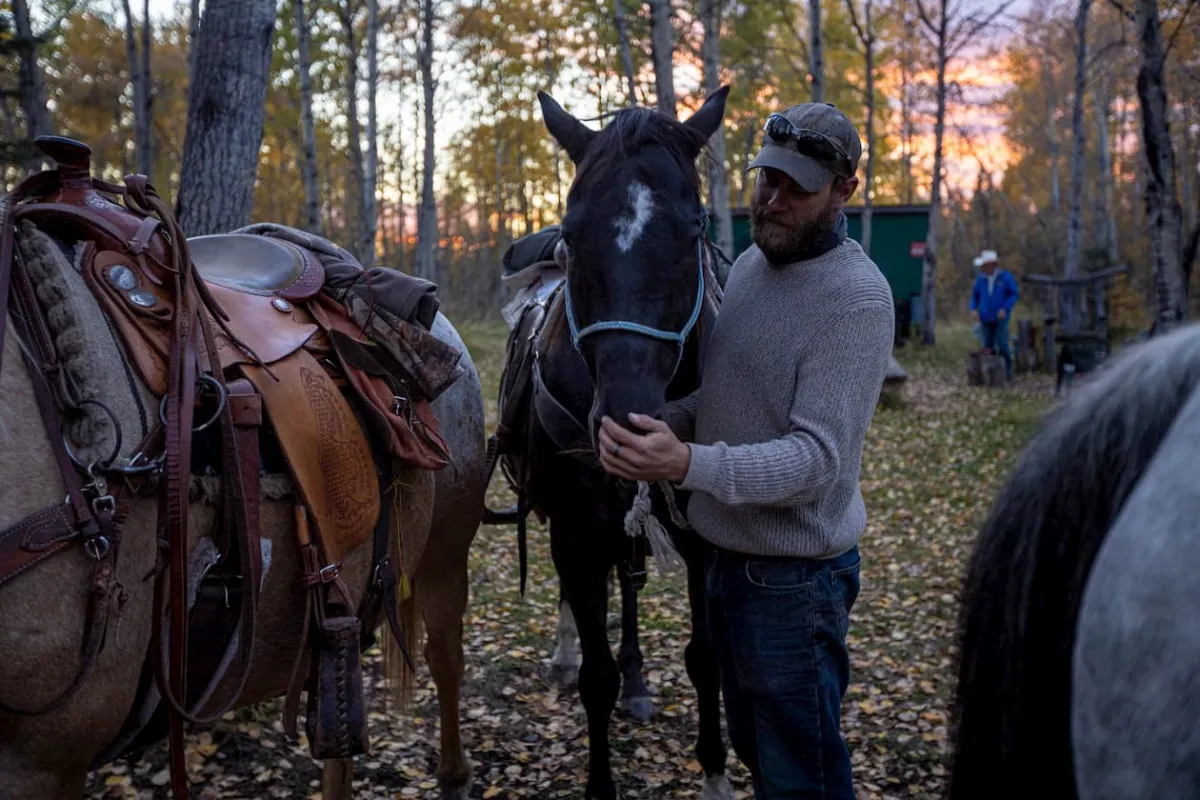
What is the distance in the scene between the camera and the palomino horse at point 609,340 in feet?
6.53

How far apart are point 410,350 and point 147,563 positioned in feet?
3.36

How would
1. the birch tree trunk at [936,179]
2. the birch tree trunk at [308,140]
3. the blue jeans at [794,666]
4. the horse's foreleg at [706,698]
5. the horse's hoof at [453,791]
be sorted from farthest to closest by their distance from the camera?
the birch tree trunk at [936,179] → the birch tree trunk at [308,140] → the horse's hoof at [453,791] → the horse's foreleg at [706,698] → the blue jeans at [794,666]

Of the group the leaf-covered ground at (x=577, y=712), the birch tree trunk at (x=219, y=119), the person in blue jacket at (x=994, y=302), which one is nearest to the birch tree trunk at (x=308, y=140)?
the leaf-covered ground at (x=577, y=712)

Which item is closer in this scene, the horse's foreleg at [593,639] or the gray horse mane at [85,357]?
the gray horse mane at [85,357]

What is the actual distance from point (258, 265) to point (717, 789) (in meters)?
2.45

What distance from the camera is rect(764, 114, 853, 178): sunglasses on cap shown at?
1.97m

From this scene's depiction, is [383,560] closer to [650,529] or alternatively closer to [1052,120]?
[650,529]

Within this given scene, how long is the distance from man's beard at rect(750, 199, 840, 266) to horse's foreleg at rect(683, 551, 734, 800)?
4.32ft

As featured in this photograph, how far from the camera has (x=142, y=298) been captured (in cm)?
197

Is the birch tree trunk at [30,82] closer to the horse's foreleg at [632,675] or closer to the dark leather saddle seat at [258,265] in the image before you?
the dark leather saddle seat at [258,265]

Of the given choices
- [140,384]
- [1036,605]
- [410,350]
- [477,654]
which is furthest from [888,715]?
[140,384]

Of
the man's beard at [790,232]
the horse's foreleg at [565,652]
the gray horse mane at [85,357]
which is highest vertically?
the man's beard at [790,232]

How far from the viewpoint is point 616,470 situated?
1866 mm

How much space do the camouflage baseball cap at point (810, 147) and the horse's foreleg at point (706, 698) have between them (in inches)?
58.9
